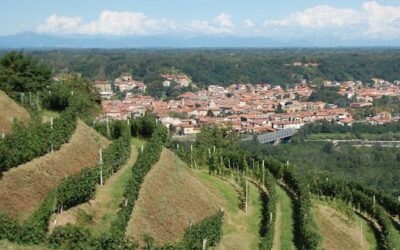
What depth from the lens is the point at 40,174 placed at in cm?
1675

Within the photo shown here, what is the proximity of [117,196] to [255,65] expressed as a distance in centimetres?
17595

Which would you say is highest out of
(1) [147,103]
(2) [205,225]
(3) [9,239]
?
(3) [9,239]

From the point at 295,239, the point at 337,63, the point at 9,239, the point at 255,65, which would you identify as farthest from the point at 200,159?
the point at 337,63

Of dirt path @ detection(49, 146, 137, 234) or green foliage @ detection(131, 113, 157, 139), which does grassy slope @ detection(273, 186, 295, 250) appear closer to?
dirt path @ detection(49, 146, 137, 234)

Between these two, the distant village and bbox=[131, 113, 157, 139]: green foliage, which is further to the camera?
the distant village

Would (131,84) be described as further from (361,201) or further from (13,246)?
(13,246)

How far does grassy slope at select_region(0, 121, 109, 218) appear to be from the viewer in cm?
1526

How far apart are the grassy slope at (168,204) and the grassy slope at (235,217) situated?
0.72 m

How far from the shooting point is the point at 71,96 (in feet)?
84.5

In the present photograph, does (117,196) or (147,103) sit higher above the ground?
(117,196)

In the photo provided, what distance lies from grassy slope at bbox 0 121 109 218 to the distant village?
56.3 m

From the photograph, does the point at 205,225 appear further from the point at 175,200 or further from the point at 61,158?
the point at 61,158

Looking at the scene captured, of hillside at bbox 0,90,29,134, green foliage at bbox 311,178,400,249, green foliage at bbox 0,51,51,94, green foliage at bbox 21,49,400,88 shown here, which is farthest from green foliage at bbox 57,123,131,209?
green foliage at bbox 21,49,400,88

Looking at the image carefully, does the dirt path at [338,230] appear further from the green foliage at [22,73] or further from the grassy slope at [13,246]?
the green foliage at [22,73]
